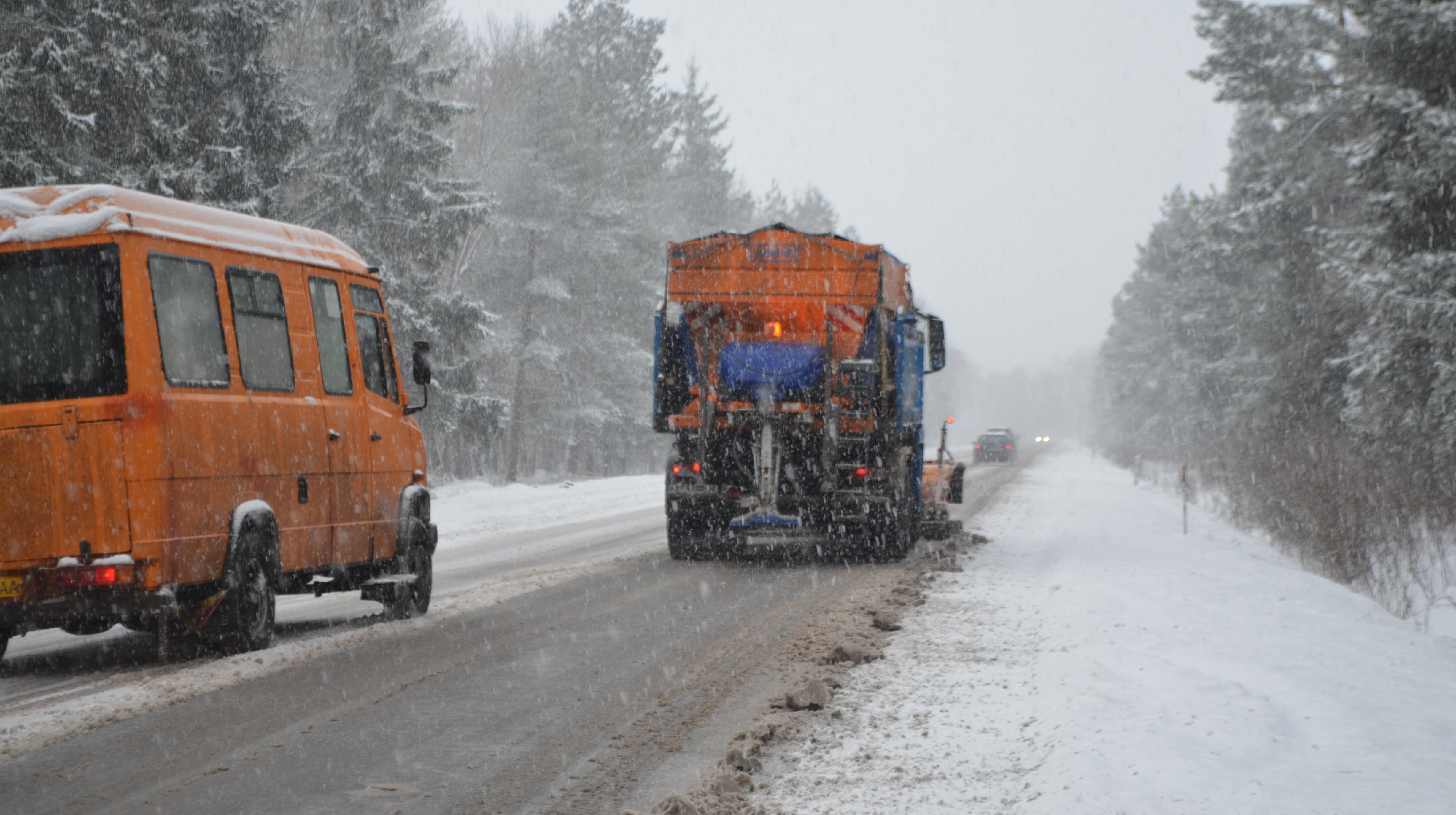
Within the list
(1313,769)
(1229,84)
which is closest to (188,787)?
(1313,769)

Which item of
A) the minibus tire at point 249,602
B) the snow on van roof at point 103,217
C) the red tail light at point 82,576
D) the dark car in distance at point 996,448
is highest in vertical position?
the snow on van roof at point 103,217

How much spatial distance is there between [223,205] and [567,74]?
22.9 meters

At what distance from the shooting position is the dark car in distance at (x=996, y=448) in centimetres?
5341

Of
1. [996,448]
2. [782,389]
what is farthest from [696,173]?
[782,389]

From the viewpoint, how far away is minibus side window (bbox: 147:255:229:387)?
23.6 feet

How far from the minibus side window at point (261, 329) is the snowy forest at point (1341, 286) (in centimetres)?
1146

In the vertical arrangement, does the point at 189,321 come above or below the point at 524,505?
above

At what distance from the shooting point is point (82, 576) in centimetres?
678

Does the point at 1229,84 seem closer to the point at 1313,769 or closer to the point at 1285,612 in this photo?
the point at 1285,612

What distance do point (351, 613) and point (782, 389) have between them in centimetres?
576

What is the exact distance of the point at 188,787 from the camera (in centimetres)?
488

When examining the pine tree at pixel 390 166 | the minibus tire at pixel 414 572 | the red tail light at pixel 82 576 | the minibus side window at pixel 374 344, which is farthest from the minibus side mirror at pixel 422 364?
the pine tree at pixel 390 166

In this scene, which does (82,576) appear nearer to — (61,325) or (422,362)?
(61,325)

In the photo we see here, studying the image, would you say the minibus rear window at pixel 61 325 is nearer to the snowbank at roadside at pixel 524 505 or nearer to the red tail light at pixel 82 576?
the red tail light at pixel 82 576
